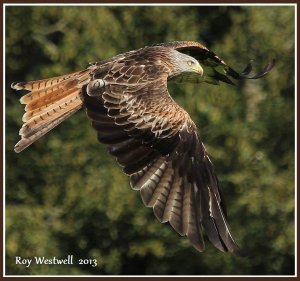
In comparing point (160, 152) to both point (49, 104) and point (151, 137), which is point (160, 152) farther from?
point (49, 104)

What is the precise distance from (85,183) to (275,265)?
141 inches

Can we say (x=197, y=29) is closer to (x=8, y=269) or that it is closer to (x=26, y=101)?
(x=8, y=269)

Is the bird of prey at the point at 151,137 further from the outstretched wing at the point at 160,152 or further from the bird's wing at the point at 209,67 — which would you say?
the bird's wing at the point at 209,67

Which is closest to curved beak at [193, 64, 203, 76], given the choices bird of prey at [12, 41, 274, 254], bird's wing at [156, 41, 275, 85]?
bird's wing at [156, 41, 275, 85]

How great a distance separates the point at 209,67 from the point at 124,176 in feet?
21.1

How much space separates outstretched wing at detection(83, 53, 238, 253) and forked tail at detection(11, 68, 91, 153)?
26cm

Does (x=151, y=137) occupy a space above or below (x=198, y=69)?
above

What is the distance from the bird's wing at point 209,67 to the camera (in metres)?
12.9

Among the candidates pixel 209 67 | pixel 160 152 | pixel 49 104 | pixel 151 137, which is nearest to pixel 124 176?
pixel 209 67

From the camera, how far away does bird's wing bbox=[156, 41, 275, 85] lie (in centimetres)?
1288

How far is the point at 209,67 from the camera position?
13.5 metres

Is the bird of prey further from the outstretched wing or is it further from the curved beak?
the curved beak

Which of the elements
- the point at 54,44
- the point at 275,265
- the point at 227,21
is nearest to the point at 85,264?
the point at 275,265

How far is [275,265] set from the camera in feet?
65.8
